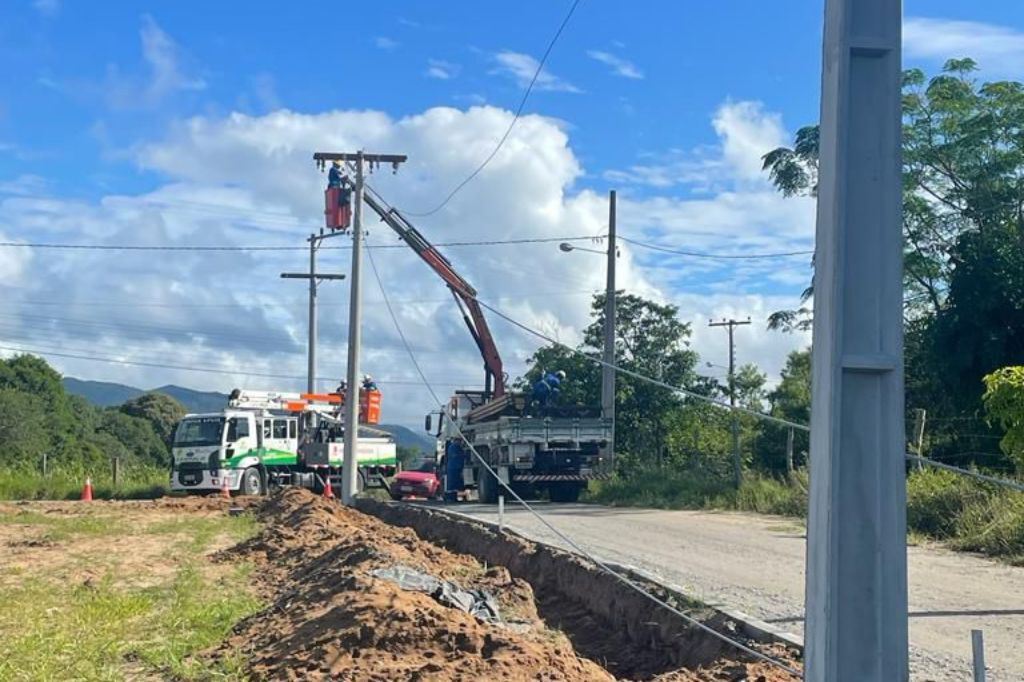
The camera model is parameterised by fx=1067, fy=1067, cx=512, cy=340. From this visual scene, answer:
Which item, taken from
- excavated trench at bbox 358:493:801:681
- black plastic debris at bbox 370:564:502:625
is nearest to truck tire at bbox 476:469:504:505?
excavated trench at bbox 358:493:801:681

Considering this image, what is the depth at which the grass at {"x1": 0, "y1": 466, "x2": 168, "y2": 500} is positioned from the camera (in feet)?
116

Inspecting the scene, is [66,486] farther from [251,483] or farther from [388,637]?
[388,637]

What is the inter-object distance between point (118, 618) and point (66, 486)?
95.5 ft

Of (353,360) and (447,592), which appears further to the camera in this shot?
(353,360)

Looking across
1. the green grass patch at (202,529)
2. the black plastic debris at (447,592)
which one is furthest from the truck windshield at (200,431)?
the black plastic debris at (447,592)

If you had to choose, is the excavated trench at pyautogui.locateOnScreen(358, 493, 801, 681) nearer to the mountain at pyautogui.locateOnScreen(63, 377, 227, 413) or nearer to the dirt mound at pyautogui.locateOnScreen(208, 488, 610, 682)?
the dirt mound at pyautogui.locateOnScreen(208, 488, 610, 682)

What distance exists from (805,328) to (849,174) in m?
26.5

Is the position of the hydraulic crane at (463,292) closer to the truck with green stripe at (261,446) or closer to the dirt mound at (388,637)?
the truck with green stripe at (261,446)

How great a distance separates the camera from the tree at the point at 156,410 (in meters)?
83.6

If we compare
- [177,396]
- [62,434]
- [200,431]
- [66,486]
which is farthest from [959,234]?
[177,396]

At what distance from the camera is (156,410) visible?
85250 millimetres

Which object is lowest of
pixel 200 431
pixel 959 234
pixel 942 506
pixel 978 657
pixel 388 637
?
pixel 388 637

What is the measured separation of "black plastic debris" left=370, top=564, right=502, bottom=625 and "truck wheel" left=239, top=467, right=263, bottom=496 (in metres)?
23.9

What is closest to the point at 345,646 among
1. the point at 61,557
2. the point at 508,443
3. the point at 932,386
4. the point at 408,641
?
the point at 408,641
